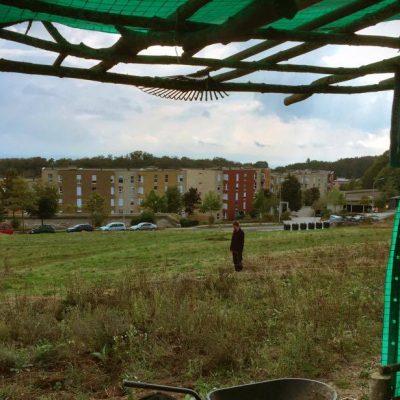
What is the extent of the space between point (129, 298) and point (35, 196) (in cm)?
6175

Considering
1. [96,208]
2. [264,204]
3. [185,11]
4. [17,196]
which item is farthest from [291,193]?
[185,11]

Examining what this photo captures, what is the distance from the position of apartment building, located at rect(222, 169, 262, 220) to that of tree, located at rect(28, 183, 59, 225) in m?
42.3

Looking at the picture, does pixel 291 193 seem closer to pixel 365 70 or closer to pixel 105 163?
pixel 105 163

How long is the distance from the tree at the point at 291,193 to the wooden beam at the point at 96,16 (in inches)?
3894

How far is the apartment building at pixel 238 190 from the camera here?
10738 cm

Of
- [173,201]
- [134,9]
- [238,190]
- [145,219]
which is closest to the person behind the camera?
[134,9]

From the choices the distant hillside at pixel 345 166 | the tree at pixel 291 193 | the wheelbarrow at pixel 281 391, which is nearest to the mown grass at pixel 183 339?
the wheelbarrow at pixel 281 391

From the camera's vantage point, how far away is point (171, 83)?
10.9 feet

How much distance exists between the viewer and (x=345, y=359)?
550 cm

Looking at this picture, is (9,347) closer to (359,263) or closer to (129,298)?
(129,298)

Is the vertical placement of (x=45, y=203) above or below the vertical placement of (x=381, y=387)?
below

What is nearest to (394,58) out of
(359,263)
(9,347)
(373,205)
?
(9,347)

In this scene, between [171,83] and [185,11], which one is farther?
[171,83]

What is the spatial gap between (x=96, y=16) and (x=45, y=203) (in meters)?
72.3
